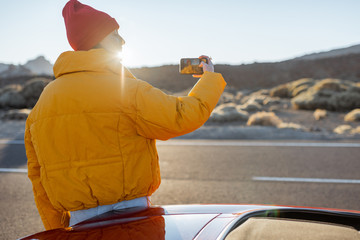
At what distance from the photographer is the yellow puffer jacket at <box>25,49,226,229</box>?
1578 millimetres

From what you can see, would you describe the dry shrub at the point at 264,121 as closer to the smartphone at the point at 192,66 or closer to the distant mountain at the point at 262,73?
the smartphone at the point at 192,66

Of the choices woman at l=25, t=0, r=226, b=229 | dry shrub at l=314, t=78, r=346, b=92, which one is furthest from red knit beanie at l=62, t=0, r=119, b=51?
dry shrub at l=314, t=78, r=346, b=92

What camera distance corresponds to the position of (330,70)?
53.6 metres

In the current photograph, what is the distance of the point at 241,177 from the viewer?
5543 mm

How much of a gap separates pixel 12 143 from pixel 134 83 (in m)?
8.23

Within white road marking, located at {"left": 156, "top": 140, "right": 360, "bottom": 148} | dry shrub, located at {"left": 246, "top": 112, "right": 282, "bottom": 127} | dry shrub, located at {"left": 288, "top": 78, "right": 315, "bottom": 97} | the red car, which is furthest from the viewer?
A: dry shrub, located at {"left": 288, "top": 78, "right": 315, "bottom": 97}

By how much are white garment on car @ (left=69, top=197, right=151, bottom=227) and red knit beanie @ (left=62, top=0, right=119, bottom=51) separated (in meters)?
0.77

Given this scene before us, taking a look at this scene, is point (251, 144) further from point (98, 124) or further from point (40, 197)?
point (98, 124)

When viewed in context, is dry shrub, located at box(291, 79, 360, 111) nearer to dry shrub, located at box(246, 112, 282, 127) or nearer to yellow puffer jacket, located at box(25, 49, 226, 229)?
dry shrub, located at box(246, 112, 282, 127)

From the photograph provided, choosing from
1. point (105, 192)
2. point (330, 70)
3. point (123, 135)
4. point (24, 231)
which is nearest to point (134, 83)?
point (123, 135)

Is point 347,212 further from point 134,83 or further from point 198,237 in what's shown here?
point 134,83

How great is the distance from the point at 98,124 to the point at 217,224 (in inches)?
27.0

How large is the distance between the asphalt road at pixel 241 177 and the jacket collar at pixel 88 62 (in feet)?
8.56

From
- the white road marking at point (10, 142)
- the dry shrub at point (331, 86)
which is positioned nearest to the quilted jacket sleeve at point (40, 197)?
the white road marking at point (10, 142)
